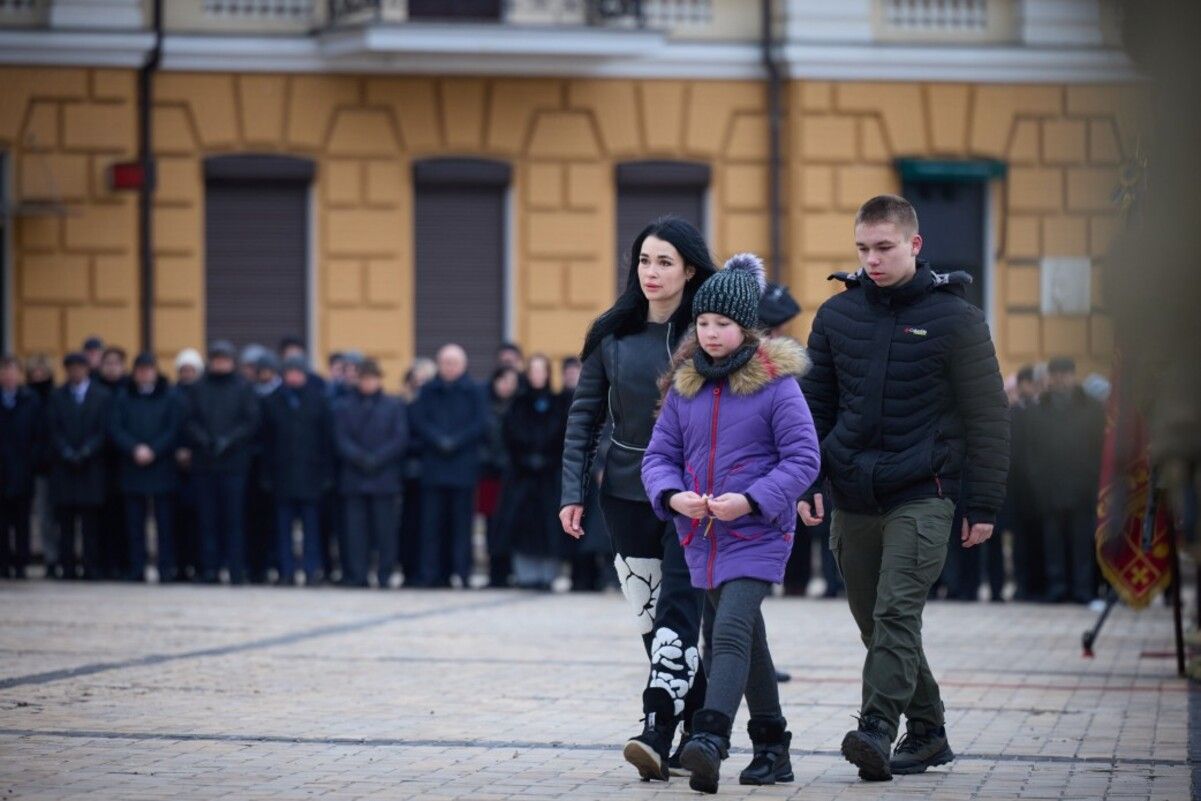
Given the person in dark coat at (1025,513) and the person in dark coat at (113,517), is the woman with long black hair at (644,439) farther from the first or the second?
the person in dark coat at (113,517)

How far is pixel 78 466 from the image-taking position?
19859mm

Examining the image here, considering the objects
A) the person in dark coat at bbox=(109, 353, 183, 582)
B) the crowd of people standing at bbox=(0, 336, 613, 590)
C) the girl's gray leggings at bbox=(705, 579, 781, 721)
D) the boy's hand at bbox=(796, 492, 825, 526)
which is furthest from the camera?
the person in dark coat at bbox=(109, 353, 183, 582)

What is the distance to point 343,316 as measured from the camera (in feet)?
84.1

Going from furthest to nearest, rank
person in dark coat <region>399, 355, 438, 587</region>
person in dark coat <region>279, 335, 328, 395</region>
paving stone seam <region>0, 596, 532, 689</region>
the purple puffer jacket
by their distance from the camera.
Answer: person in dark coat <region>279, 335, 328, 395</region> → person in dark coat <region>399, 355, 438, 587</region> → paving stone seam <region>0, 596, 532, 689</region> → the purple puffer jacket

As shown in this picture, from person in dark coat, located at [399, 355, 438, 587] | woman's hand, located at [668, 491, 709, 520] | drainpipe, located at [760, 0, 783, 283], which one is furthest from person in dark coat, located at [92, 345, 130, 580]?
woman's hand, located at [668, 491, 709, 520]

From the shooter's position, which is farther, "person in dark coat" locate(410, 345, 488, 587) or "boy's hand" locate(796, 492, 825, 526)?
"person in dark coat" locate(410, 345, 488, 587)

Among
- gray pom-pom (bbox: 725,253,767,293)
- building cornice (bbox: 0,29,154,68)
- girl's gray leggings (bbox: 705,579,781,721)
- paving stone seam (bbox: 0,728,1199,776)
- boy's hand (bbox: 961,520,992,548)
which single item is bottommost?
paving stone seam (bbox: 0,728,1199,776)

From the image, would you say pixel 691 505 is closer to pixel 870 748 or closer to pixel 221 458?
pixel 870 748

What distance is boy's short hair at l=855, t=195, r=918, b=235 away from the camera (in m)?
7.38

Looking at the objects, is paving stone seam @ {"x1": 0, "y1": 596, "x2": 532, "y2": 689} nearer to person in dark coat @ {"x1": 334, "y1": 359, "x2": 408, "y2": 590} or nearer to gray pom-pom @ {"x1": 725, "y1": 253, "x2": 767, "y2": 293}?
person in dark coat @ {"x1": 334, "y1": 359, "x2": 408, "y2": 590}

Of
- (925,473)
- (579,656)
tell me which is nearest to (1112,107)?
(925,473)

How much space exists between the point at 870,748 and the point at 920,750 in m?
0.55

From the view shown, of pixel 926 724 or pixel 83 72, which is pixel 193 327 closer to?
pixel 83 72

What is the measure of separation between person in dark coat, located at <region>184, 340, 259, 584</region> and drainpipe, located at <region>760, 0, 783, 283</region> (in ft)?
26.8
